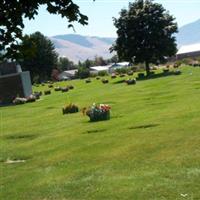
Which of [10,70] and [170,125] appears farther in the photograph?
[10,70]

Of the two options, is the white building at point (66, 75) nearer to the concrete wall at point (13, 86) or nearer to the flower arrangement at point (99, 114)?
the concrete wall at point (13, 86)

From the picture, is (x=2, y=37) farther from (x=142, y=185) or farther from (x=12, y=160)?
(x=12, y=160)

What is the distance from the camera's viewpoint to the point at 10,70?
65.2 metres

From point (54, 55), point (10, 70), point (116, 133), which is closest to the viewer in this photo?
point (116, 133)

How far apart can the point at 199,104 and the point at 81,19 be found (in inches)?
849

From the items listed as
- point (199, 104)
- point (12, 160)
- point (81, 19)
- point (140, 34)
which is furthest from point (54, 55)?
point (81, 19)

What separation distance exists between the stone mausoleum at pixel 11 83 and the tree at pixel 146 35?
619 inches

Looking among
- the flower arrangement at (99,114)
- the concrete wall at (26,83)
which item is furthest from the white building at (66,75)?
the flower arrangement at (99,114)

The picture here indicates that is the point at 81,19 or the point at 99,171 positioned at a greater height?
the point at 81,19

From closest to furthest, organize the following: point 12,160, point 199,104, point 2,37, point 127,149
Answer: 1. point 2,37
2. point 127,149
3. point 12,160
4. point 199,104

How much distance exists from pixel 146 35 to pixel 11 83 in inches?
781

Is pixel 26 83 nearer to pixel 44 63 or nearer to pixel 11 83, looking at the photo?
pixel 11 83

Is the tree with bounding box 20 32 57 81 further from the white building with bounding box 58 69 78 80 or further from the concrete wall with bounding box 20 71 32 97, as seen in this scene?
the concrete wall with bounding box 20 71 32 97

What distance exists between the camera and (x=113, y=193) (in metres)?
11.8
